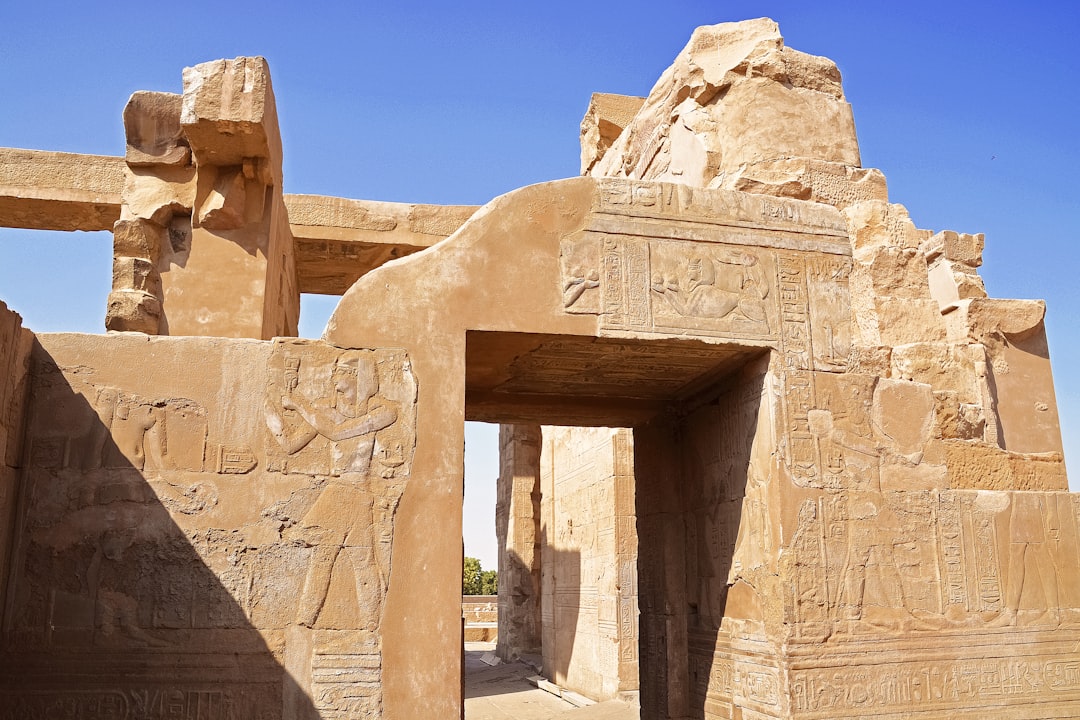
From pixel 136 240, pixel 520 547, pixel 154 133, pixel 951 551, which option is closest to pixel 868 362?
pixel 951 551

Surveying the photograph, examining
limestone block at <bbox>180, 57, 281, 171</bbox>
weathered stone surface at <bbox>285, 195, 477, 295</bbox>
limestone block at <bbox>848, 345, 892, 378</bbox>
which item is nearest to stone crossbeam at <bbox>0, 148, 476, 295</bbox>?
weathered stone surface at <bbox>285, 195, 477, 295</bbox>

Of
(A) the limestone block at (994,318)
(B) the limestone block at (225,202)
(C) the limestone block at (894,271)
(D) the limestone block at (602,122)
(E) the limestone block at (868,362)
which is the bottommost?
(E) the limestone block at (868,362)

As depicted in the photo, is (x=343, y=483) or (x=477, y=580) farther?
(x=477, y=580)

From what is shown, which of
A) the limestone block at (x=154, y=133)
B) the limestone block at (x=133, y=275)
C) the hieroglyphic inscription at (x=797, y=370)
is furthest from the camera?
the limestone block at (x=154, y=133)

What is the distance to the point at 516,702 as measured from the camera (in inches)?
391

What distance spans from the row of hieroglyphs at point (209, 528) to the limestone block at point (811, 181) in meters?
3.23

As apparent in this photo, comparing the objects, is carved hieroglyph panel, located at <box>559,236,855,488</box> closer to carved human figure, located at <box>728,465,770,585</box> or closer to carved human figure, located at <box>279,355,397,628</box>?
carved human figure, located at <box>728,465,770,585</box>

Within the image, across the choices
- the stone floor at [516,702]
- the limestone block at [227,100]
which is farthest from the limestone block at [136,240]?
the stone floor at [516,702]

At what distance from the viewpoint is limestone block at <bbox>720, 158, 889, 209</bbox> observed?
6312mm

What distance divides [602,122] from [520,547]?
6.33m

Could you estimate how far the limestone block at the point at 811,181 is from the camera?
6312 mm

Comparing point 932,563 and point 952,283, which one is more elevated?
point 952,283

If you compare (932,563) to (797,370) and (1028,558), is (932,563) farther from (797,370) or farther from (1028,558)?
(797,370)

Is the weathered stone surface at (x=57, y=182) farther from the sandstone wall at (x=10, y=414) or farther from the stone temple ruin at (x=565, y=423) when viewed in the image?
the sandstone wall at (x=10, y=414)
